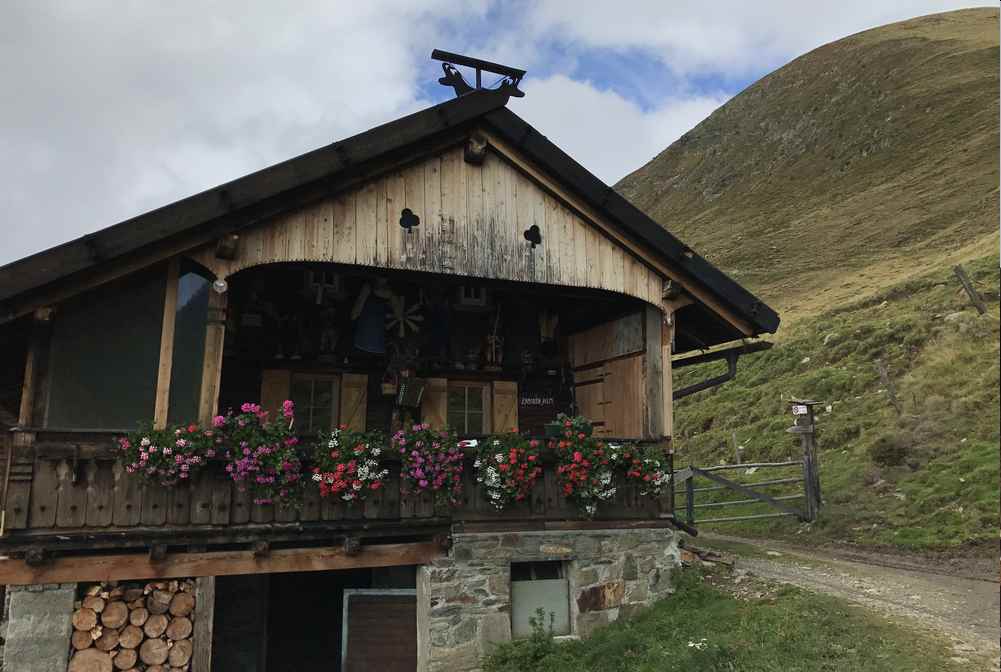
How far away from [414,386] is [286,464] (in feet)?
11.3

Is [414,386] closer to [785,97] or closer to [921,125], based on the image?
[921,125]

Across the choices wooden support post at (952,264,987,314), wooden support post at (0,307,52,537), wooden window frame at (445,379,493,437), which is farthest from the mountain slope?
wooden support post at (0,307,52,537)

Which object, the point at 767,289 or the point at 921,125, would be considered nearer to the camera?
the point at 767,289

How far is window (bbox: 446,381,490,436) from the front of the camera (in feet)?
38.8

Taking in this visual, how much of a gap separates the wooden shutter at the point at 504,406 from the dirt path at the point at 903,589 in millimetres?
4105

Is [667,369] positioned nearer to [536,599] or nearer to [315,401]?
[536,599]

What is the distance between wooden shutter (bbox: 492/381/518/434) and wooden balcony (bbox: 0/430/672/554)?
2910mm

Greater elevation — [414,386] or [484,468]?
[414,386]

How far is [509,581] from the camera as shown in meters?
9.02

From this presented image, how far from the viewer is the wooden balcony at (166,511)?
22.9ft

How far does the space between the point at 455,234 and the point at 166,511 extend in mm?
4611

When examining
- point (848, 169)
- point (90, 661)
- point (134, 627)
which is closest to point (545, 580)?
point (134, 627)

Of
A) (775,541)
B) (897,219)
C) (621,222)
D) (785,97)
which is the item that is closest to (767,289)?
(897,219)

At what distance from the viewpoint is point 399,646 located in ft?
29.7
